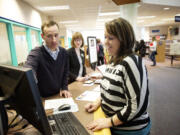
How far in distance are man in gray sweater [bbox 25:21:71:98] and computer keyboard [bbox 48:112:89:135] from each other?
42 centimetres

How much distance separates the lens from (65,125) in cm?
84

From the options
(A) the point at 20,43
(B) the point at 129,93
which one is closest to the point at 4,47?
(A) the point at 20,43

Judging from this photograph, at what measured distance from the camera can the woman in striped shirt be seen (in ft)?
2.61

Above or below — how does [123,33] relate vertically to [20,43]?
below

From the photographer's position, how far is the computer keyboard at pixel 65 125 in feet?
2.54

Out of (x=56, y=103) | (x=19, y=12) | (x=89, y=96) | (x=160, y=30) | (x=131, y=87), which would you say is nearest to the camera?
(x=131, y=87)

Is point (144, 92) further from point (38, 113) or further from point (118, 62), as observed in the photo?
point (38, 113)

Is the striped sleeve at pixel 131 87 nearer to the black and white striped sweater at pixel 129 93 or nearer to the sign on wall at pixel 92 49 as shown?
the black and white striped sweater at pixel 129 93

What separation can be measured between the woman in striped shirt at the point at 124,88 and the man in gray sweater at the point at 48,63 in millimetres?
587

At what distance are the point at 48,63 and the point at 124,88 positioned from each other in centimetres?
92

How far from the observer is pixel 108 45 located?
38.7 inches

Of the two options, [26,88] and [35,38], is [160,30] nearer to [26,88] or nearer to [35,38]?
[35,38]

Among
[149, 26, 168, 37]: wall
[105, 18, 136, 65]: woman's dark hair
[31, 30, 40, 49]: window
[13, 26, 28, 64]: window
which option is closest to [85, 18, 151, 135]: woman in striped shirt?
[105, 18, 136, 65]: woman's dark hair

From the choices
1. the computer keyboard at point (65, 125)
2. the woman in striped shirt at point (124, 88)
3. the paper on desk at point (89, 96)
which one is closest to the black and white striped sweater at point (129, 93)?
the woman in striped shirt at point (124, 88)
